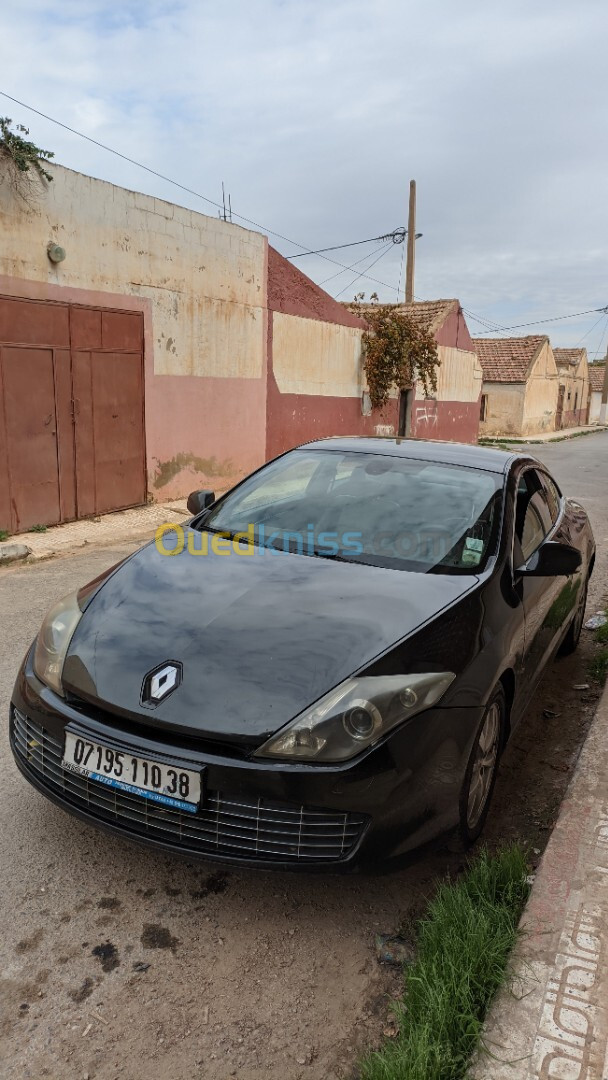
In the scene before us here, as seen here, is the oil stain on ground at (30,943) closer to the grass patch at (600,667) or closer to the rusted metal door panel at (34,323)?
the grass patch at (600,667)

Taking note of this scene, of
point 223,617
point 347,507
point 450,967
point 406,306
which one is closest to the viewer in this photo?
point 450,967

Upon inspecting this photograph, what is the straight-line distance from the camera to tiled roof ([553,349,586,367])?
46812mm

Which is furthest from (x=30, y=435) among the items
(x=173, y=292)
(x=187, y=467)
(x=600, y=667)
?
(x=600, y=667)

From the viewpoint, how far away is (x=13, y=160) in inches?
286

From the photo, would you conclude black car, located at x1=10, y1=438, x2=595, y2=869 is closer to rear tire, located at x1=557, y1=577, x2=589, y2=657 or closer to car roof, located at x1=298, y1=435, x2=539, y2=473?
car roof, located at x1=298, y1=435, x2=539, y2=473

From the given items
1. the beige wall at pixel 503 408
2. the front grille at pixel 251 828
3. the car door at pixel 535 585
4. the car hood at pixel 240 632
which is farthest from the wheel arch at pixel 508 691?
the beige wall at pixel 503 408

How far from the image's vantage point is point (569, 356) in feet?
160

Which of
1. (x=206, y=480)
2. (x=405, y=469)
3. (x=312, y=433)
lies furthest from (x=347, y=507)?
(x=312, y=433)

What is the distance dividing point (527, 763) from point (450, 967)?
5.42 ft

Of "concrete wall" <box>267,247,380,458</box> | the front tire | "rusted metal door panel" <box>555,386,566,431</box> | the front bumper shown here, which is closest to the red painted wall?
"concrete wall" <box>267,247,380,458</box>

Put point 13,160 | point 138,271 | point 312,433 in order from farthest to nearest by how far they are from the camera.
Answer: point 312,433 → point 138,271 → point 13,160

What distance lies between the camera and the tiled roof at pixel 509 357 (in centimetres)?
3416

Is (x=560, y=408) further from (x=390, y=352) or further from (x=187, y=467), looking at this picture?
(x=187, y=467)

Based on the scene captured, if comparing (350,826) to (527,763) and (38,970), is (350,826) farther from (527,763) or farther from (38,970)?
(527,763)
